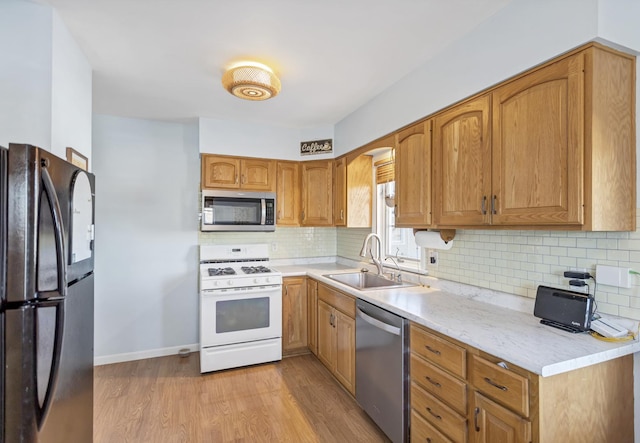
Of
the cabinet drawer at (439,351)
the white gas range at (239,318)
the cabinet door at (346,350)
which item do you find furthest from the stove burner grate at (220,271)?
the cabinet drawer at (439,351)

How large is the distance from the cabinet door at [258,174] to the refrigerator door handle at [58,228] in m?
2.34

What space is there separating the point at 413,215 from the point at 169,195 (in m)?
2.56

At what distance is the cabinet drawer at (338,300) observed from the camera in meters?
2.46

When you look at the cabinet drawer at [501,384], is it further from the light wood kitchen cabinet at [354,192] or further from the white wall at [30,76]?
the white wall at [30,76]

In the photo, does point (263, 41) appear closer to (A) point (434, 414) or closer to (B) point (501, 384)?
(B) point (501, 384)

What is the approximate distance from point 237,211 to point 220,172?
1.46ft

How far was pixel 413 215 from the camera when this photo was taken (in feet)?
7.31

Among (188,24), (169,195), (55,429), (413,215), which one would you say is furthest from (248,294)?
(188,24)

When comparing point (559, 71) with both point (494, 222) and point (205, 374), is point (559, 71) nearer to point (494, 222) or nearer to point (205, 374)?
point (494, 222)

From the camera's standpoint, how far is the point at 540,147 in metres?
1.42

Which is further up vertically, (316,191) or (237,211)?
(316,191)

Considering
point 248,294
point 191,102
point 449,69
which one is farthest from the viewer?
point 248,294

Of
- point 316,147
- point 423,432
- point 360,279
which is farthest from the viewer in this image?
point 316,147

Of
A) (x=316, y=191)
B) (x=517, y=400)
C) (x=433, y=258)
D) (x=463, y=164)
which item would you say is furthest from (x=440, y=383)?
(x=316, y=191)
